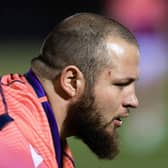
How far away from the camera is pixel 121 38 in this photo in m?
1.45

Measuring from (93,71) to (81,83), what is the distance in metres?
0.04

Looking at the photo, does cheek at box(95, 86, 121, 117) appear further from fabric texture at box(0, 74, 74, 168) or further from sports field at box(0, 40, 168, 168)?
sports field at box(0, 40, 168, 168)

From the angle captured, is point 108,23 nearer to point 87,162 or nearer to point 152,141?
point 87,162

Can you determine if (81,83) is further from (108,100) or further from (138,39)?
(138,39)

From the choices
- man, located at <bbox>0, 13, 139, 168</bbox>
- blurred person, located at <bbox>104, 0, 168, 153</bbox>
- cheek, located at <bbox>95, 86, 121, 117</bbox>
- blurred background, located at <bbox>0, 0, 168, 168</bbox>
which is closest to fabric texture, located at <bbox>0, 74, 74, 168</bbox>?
man, located at <bbox>0, 13, 139, 168</bbox>

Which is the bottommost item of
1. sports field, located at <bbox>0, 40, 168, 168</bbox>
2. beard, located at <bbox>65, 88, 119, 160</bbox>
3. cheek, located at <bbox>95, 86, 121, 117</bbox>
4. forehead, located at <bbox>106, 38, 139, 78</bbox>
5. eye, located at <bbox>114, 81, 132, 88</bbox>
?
sports field, located at <bbox>0, 40, 168, 168</bbox>

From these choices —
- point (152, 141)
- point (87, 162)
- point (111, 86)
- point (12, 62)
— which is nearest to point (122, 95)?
point (111, 86)

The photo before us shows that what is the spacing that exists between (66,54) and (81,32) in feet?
0.20

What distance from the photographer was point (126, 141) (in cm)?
365

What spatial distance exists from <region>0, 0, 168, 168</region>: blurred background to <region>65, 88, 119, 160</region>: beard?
213 centimetres

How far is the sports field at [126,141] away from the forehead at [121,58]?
1915 millimetres

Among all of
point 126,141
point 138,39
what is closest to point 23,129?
point 126,141

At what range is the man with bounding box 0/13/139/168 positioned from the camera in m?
1.39

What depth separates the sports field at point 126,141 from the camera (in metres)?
3.42
